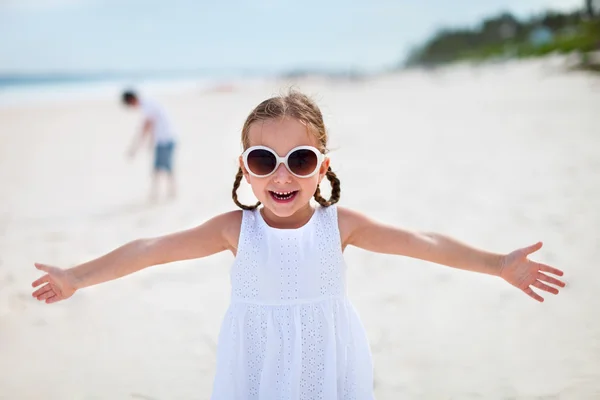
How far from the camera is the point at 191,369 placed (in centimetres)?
316

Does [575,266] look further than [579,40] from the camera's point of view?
No

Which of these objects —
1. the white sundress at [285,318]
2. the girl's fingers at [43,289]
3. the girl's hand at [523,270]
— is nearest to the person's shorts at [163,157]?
the girl's fingers at [43,289]

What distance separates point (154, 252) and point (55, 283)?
422mm

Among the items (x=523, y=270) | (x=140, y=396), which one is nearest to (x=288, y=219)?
(x=523, y=270)

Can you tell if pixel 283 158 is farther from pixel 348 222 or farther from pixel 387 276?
pixel 387 276

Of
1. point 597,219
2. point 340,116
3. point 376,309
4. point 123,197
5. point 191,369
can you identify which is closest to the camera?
point 191,369

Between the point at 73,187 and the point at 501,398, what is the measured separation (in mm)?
7769

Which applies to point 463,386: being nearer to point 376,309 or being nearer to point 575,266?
point 376,309

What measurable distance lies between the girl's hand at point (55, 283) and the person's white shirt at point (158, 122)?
5.51m

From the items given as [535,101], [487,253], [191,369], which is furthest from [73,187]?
[535,101]

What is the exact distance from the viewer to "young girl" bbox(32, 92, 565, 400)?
81.9 inches

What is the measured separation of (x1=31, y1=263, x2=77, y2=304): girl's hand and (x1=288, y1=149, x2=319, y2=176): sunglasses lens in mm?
973

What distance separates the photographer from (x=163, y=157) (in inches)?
301

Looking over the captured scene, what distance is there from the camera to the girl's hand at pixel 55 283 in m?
2.22
